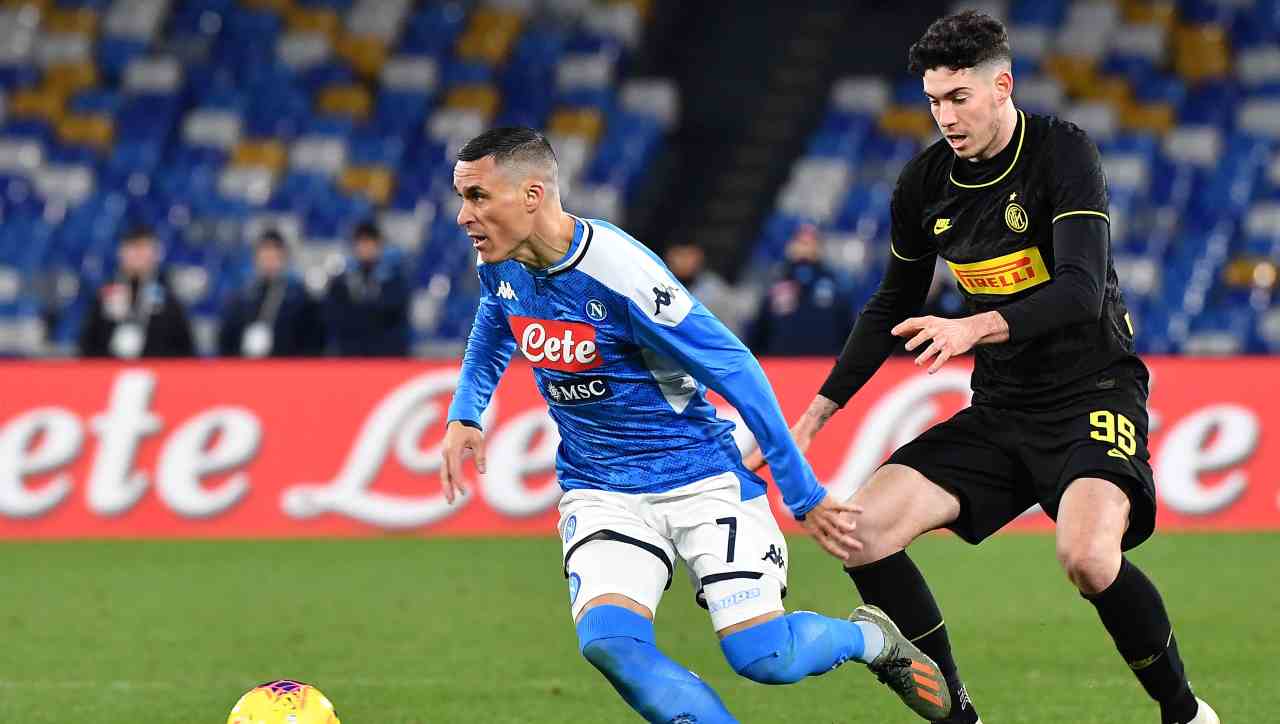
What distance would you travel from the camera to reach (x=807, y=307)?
12.8 meters

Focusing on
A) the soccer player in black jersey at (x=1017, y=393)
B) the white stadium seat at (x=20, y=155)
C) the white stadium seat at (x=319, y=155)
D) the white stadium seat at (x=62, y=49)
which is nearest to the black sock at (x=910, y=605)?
the soccer player in black jersey at (x=1017, y=393)

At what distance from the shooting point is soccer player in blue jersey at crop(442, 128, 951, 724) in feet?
15.4

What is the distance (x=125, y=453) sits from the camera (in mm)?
11141

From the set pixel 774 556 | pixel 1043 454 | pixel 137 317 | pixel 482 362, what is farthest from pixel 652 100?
pixel 774 556

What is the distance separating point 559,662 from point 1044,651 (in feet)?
6.31

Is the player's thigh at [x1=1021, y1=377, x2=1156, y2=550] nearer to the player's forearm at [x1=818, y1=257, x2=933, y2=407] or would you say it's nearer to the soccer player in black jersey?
the soccer player in black jersey

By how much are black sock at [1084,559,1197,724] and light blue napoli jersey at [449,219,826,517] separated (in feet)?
3.13

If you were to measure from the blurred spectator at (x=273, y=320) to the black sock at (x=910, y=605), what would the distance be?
26.8 ft

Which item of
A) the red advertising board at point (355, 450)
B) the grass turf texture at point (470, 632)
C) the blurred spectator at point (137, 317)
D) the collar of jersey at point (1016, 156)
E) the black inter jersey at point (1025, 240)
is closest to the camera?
the black inter jersey at point (1025, 240)

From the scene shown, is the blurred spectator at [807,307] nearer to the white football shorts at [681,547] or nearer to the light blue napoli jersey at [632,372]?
the light blue napoli jersey at [632,372]

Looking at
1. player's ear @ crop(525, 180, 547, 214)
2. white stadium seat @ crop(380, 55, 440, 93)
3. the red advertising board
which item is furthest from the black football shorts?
white stadium seat @ crop(380, 55, 440, 93)

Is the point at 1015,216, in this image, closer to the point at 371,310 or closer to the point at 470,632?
the point at 470,632

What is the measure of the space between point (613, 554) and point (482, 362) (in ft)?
2.83

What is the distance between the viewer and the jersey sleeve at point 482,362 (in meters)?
5.25
